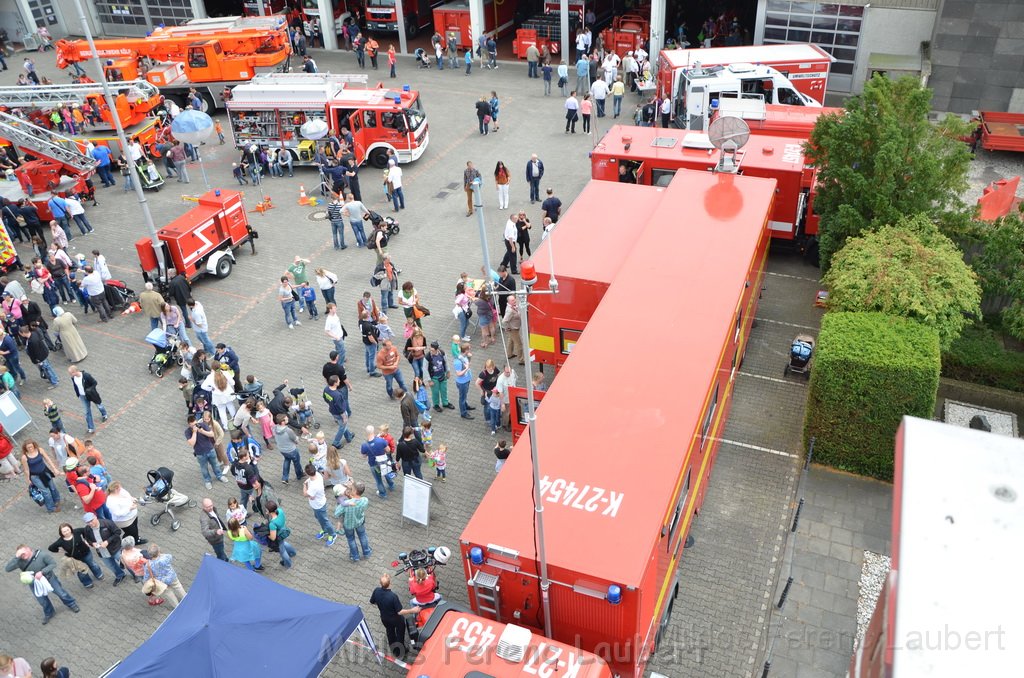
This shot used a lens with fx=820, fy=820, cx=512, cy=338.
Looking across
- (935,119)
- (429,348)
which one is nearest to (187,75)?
(429,348)

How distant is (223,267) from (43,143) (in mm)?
8487

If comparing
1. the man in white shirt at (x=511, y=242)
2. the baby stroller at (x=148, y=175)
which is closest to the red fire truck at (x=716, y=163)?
the man in white shirt at (x=511, y=242)

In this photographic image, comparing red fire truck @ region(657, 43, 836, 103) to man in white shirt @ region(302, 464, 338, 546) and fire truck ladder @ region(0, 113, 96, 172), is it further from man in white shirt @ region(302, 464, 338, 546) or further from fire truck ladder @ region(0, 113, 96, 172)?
man in white shirt @ region(302, 464, 338, 546)

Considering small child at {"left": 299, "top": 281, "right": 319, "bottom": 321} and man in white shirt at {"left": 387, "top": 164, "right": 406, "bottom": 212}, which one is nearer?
small child at {"left": 299, "top": 281, "right": 319, "bottom": 321}

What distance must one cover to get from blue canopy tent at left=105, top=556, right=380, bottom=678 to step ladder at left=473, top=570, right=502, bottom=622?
64.1 inches

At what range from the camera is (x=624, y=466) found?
10609 mm

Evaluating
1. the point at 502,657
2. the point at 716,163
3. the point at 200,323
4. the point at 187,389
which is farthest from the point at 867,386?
the point at 200,323

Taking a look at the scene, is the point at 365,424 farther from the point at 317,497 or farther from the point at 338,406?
the point at 317,497

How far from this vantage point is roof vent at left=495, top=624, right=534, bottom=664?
912cm

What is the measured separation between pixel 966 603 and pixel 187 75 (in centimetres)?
3333

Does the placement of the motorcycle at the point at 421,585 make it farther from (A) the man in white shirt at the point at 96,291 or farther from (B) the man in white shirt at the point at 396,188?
(B) the man in white shirt at the point at 396,188

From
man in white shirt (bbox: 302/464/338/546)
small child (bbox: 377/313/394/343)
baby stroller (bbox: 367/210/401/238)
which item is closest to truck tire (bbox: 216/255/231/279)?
baby stroller (bbox: 367/210/401/238)

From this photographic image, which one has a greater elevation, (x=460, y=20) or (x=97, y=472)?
(x=460, y=20)

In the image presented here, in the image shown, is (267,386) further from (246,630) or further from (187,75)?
(187,75)
